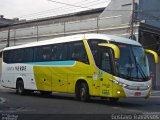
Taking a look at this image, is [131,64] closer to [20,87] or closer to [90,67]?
[90,67]

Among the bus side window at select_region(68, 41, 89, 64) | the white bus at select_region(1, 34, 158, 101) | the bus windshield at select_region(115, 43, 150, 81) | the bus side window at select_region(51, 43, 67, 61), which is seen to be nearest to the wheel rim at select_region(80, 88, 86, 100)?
the white bus at select_region(1, 34, 158, 101)

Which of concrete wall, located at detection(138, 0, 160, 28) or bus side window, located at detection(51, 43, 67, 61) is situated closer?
bus side window, located at detection(51, 43, 67, 61)

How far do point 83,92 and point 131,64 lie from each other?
298 cm

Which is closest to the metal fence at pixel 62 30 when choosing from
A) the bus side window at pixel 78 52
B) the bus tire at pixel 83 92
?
the bus side window at pixel 78 52

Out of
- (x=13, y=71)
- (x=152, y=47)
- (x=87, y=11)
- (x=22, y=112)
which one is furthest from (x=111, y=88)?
(x=87, y=11)

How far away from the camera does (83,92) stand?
20.0 metres

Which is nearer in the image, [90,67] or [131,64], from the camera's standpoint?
[131,64]

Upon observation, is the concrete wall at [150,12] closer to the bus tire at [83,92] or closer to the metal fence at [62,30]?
the metal fence at [62,30]

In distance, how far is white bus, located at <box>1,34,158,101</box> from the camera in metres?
18.2

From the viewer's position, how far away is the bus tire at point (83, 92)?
64.8ft

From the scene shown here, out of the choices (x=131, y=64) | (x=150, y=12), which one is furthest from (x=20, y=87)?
(x=150, y=12)

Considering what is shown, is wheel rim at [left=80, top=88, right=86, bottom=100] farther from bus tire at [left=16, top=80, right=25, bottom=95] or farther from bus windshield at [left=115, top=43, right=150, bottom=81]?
bus tire at [left=16, top=80, right=25, bottom=95]

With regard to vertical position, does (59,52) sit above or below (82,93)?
above

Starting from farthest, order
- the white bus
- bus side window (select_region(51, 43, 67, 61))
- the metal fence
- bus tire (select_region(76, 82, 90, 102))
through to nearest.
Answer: the metal fence, bus side window (select_region(51, 43, 67, 61)), bus tire (select_region(76, 82, 90, 102)), the white bus
